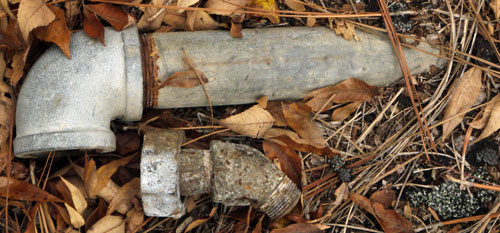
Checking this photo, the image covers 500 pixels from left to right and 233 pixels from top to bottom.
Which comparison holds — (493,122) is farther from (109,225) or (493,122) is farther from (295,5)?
(109,225)

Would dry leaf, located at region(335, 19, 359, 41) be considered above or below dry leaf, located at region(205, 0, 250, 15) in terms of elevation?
below

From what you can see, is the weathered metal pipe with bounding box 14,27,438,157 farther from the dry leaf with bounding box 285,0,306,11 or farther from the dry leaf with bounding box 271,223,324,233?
the dry leaf with bounding box 271,223,324,233

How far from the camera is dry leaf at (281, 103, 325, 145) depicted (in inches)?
108

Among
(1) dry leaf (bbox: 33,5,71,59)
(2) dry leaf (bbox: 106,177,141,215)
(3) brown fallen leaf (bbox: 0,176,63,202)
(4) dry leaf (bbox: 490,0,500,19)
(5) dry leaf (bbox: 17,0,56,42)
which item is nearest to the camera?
(5) dry leaf (bbox: 17,0,56,42)

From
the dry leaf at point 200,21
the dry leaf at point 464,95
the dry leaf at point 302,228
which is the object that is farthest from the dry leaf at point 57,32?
the dry leaf at point 464,95

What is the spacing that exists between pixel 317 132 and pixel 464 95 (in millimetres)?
926

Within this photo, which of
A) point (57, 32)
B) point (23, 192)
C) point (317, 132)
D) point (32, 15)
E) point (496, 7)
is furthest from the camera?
point (496, 7)

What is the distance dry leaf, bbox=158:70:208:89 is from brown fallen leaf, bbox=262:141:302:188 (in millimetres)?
524

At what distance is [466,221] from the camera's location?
9.18ft

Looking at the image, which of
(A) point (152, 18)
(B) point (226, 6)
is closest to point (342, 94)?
(B) point (226, 6)

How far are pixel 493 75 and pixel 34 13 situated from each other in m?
2.60

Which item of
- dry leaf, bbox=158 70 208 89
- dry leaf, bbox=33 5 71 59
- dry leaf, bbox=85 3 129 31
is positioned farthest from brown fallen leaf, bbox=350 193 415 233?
dry leaf, bbox=33 5 71 59

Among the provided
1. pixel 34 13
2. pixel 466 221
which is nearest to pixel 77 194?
pixel 34 13

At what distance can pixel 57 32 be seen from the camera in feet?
7.91
